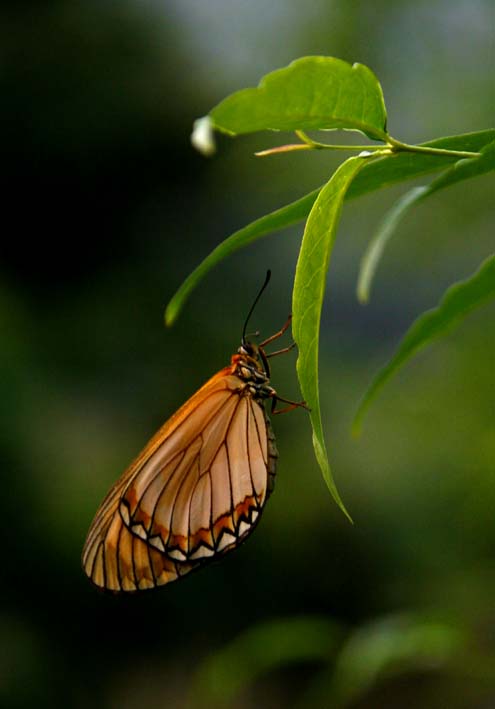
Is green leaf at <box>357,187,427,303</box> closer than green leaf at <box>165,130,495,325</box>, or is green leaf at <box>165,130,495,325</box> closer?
green leaf at <box>165,130,495,325</box>

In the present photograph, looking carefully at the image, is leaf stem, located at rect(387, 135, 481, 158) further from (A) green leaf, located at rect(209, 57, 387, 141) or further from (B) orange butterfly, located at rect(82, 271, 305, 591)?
(B) orange butterfly, located at rect(82, 271, 305, 591)

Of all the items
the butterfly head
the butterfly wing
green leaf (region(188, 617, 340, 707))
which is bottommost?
green leaf (region(188, 617, 340, 707))

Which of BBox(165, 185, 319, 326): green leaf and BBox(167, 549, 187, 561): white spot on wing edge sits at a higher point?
BBox(165, 185, 319, 326): green leaf

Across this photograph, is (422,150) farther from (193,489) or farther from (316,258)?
(193,489)

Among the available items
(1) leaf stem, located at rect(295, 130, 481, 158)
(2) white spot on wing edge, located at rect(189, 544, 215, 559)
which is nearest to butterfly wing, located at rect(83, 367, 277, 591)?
(2) white spot on wing edge, located at rect(189, 544, 215, 559)

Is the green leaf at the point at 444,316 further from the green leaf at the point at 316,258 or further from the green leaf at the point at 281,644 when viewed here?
the green leaf at the point at 281,644

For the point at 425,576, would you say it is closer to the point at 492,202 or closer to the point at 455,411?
the point at 455,411

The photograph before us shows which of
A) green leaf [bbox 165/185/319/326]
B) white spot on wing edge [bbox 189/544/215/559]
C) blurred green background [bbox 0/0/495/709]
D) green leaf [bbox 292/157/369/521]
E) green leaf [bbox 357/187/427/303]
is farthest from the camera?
blurred green background [bbox 0/0/495/709]
